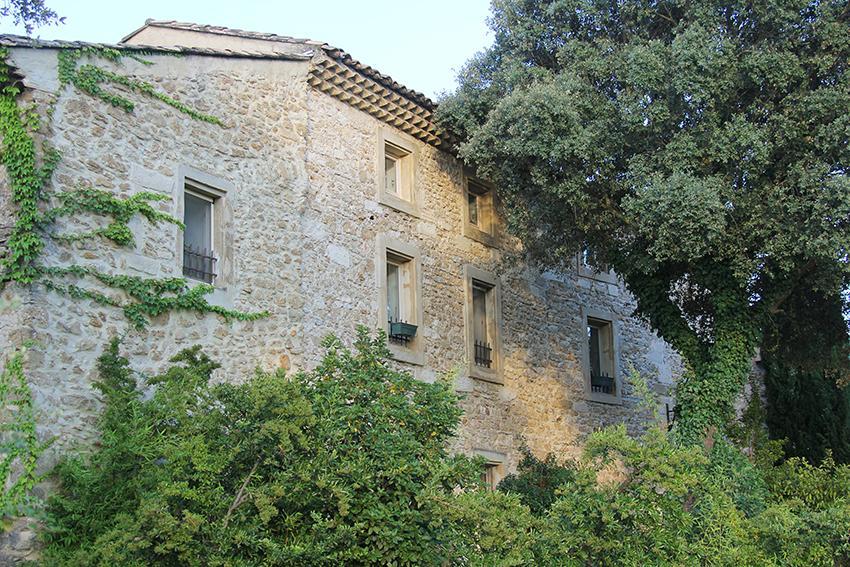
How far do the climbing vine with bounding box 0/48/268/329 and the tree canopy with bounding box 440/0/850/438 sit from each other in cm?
584

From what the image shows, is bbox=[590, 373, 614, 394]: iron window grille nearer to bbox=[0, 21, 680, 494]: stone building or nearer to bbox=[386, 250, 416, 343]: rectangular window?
bbox=[0, 21, 680, 494]: stone building

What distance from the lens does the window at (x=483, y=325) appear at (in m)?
17.8

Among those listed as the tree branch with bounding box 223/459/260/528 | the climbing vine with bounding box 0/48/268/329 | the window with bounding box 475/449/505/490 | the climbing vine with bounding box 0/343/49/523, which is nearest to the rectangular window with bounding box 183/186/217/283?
the climbing vine with bounding box 0/48/268/329

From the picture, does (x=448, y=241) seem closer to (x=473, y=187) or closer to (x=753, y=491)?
(x=473, y=187)

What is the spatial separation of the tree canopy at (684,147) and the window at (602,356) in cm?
340

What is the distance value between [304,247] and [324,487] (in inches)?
220

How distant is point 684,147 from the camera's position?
49.5 ft

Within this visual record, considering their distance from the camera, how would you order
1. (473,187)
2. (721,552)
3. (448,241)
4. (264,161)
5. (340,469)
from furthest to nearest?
(473,187) < (448,241) < (264,161) < (721,552) < (340,469)

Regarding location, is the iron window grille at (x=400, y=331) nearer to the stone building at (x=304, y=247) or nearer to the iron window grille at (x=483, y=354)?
the stone building at (x=304, y=247)

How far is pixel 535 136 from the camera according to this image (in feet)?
52.1

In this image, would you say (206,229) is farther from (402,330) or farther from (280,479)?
(280,479)

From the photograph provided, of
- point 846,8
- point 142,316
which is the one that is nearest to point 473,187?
point 846,8

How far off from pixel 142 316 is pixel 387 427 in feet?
11.9

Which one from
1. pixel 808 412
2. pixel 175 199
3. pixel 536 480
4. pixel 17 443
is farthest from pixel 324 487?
pixel 808 412
